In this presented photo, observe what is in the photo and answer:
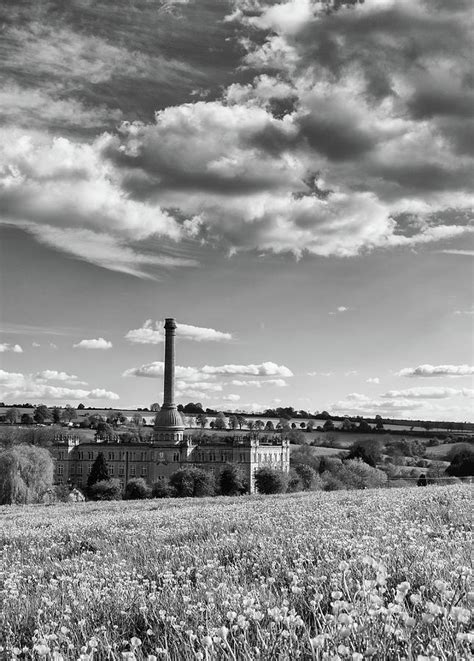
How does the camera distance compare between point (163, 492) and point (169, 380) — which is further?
point (169, 380)

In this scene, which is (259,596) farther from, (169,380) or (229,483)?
(169,380)

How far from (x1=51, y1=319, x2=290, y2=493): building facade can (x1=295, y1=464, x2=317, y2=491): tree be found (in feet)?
94.8

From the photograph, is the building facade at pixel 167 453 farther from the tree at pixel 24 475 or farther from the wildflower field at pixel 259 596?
the wildflower field at pixel 259 596

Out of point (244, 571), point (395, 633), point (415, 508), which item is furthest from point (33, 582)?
point (415, 508)

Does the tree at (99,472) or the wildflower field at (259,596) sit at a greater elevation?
the wildflower field at (259,596)

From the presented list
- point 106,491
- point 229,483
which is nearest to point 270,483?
point 229,483

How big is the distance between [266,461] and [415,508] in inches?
6491

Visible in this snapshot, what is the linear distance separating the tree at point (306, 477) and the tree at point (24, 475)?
159 feet

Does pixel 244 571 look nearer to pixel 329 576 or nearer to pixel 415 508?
pixel 329 576

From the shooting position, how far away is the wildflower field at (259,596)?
4.83 meters

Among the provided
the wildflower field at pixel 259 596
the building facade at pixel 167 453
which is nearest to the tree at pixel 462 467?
the building facade at pixel 167 453

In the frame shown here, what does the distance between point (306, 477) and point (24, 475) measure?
64.8 meters

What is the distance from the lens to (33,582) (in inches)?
420

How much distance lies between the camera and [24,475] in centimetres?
9138
